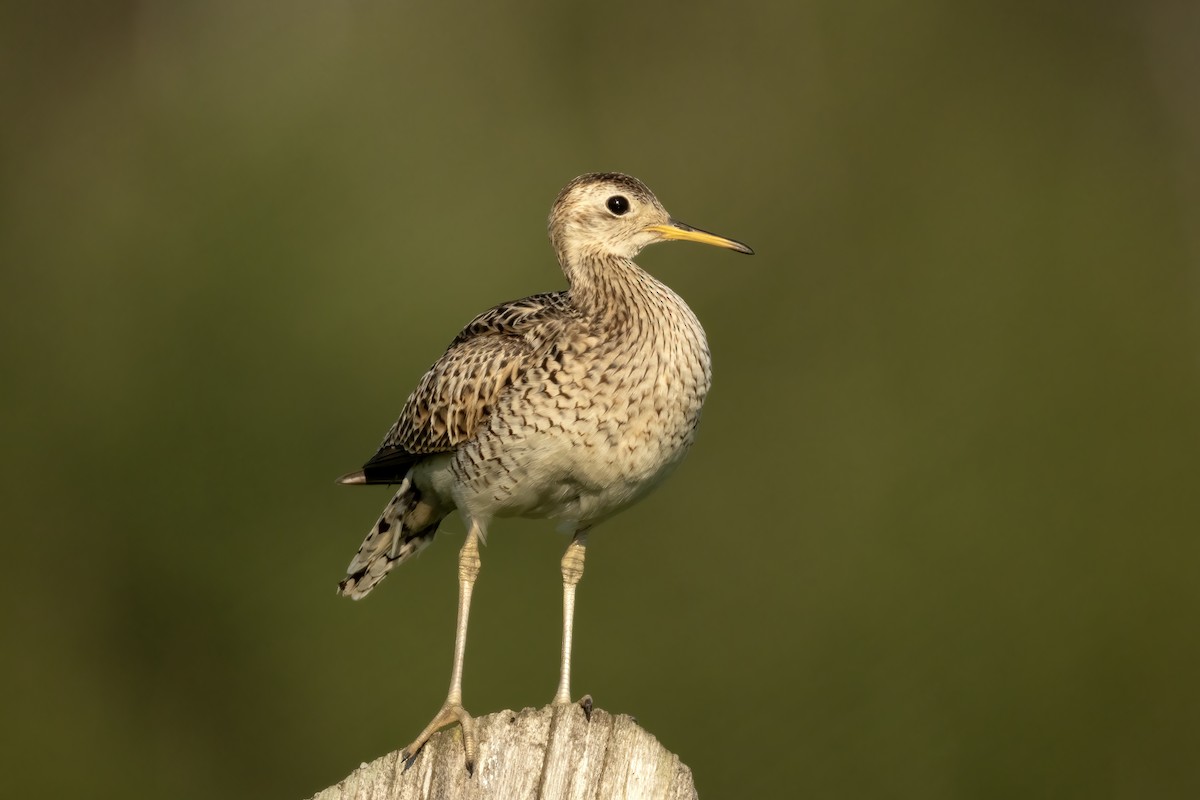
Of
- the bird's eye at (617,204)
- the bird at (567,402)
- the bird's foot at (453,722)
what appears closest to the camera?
the bird's foot at (453,722)

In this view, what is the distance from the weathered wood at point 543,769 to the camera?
6504mm

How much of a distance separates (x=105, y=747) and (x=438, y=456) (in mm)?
9939

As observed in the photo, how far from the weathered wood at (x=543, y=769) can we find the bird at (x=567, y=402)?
51.7 inches

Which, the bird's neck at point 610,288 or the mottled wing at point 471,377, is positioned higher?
the bird's neck at point 610,288

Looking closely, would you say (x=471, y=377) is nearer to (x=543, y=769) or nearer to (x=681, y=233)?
(x=681, y=233)

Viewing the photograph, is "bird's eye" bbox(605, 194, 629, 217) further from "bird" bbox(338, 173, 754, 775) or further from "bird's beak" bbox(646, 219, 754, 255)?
"bird's beak" bbox(646, 219, 754, 255)

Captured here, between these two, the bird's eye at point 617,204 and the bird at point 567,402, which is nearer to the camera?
the bird at point 567,402

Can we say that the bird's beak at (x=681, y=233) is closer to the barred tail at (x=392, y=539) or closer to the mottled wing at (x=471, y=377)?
the mottled wing at (x=471, y=377)

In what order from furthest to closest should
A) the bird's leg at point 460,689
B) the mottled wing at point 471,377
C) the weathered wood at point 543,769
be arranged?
the mottled wing at point 471,377
the bird's leg at point 460,689
the weathered wood at point 543,769

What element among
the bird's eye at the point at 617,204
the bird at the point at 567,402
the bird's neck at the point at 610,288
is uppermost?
the bird's eye at the point at 617,204

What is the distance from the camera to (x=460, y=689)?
28.6 ft

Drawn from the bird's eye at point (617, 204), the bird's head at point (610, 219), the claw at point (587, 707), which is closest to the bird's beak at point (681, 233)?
the bird's head at point (610, 219)

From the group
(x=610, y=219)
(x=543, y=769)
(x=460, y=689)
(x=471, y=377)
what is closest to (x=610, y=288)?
(x=610, y=219)

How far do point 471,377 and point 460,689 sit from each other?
1645 millimetres
